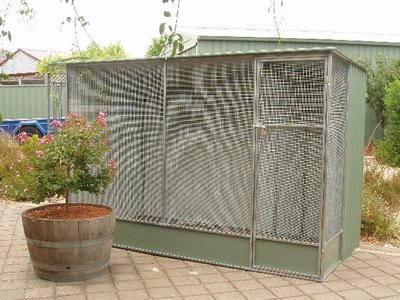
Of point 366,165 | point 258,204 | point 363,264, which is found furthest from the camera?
point 366,165

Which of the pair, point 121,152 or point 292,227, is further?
point 121,152

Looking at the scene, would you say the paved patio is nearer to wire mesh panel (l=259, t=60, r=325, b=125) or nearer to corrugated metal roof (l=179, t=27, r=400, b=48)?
wire mesh panel (l=259, t=60, r=325, b=125)

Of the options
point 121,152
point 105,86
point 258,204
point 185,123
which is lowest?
point 258,204

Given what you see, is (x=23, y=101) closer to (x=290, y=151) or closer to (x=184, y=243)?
(x=184, y=243)

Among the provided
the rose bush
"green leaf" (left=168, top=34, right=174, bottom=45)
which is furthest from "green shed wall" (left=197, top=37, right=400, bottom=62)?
"green leaf" (left=168, top=34, right=174, bottom=45)

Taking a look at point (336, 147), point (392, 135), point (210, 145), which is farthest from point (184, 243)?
point (392, 135)

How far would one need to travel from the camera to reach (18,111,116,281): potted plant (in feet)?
15.8

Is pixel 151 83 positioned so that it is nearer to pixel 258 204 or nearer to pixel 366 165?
pixel 258 204

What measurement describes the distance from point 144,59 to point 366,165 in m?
4.61

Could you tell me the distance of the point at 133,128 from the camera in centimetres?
595

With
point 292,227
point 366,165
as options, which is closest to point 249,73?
point 292,227

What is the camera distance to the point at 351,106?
18.1ft

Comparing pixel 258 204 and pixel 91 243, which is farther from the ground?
pixel 258 204

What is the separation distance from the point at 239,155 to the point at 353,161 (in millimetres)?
1472
